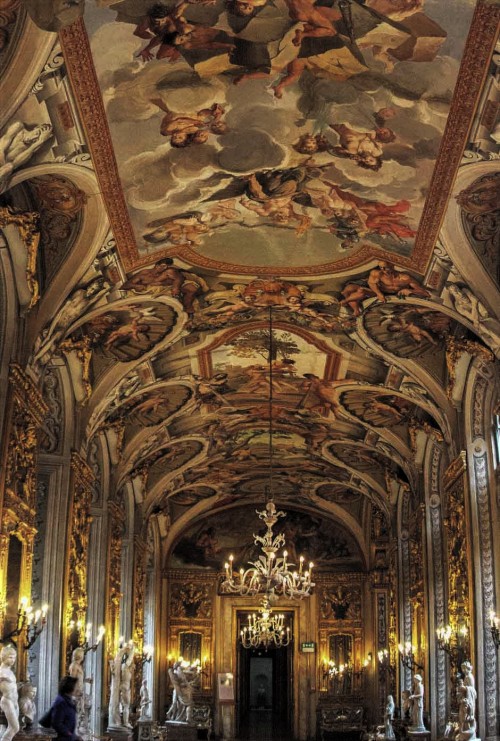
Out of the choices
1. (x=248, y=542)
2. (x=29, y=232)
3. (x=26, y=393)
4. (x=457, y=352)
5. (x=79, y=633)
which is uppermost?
(x=29, y=232)

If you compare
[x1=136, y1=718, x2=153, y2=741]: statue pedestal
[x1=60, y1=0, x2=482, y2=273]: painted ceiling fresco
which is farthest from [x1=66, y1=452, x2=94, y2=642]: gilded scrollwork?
[x1=136, y1=718, x2=153, y2=741]: statue pedestal

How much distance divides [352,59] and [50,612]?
11.7 meters

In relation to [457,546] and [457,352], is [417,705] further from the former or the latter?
[457,352]

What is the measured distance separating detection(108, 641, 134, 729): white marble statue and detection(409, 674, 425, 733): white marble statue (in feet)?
22.1

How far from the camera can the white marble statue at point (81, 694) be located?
57.2ft

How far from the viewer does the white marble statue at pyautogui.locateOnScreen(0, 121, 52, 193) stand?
1108cm

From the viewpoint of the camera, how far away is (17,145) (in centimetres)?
1131

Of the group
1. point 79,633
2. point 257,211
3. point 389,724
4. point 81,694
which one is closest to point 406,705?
point 389,724

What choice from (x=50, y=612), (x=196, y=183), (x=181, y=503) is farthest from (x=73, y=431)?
(x=181, y=503)

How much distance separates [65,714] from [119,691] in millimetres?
13740

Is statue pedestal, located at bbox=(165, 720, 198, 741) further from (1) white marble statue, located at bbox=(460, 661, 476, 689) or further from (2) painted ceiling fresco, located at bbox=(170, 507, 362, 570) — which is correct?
(1) white marble statue, located at bbox=(460, 661, 476, 689)

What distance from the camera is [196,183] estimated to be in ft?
44.2

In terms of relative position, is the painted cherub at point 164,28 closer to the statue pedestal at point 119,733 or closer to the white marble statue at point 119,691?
the white marble statue at point 119,691

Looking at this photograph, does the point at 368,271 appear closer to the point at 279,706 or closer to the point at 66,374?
the point at 66,374
